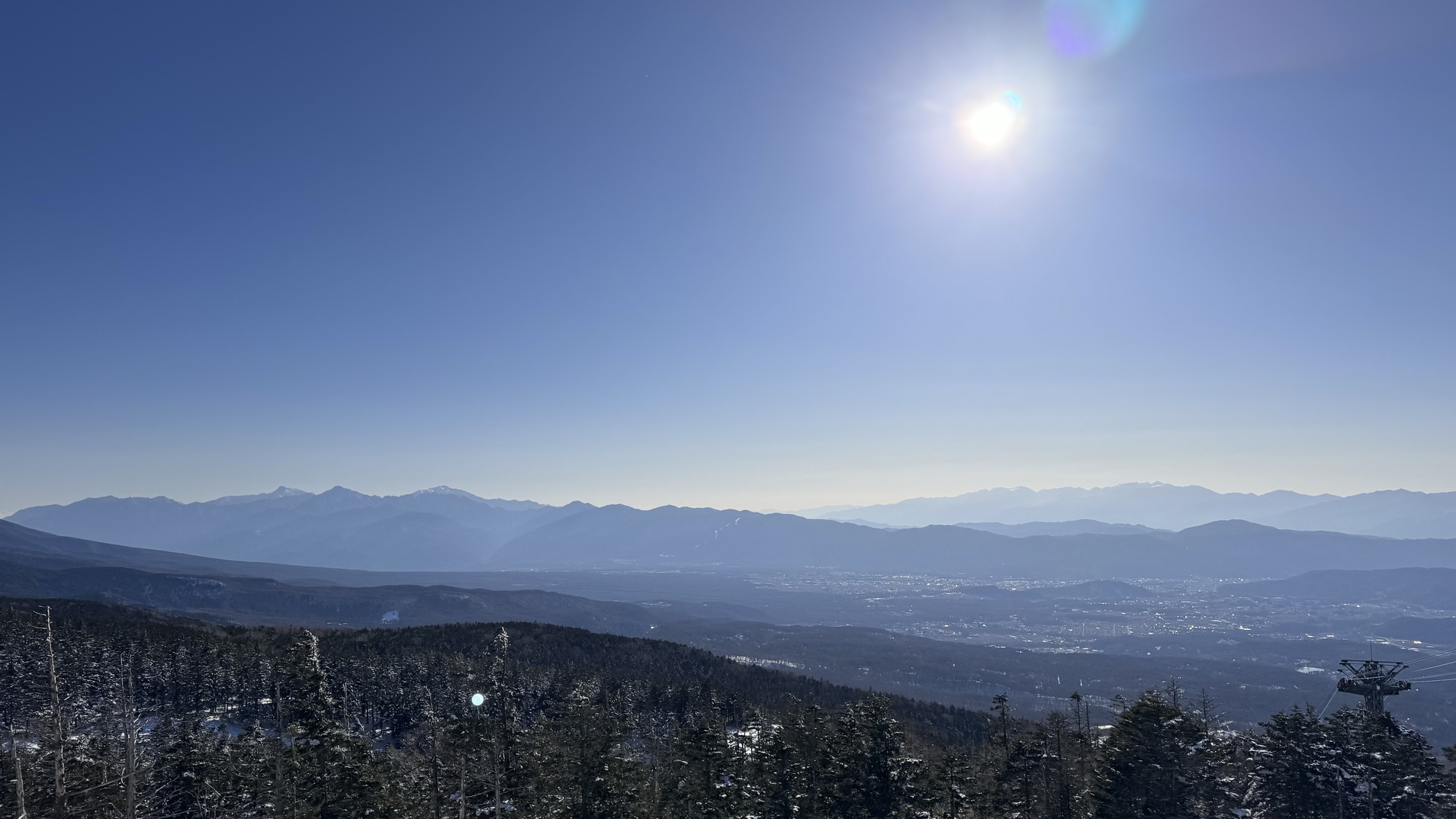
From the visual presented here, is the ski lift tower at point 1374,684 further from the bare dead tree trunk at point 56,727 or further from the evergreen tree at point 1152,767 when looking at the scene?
the bare dead tree trunk at point 56,727

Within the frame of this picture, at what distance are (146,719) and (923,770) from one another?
9802 cm

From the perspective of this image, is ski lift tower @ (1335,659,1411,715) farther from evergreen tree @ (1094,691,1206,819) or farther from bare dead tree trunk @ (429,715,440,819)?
bare dead tree trunk @ (429,715,440,819)

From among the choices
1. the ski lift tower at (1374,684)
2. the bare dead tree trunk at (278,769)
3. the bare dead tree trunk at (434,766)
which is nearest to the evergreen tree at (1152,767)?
the ski lift tower at (1374,684)

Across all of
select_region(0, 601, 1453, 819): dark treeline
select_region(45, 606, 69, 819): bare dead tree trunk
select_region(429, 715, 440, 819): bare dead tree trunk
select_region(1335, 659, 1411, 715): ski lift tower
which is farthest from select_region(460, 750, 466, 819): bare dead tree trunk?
select_region(1335, 659, 1411, 715): ski lift tower

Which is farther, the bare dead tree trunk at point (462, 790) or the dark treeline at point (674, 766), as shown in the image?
the dark treeline at point (674, 766)

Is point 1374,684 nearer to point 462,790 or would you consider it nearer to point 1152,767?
point 1152,767

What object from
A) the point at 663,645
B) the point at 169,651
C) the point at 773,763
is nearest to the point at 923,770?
the point at 773,763

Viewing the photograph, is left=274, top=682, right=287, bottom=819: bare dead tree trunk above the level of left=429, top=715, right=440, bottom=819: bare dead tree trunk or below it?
above

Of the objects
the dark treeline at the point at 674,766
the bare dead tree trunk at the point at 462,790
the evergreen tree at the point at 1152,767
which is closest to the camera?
the bare dead tree trunk at the point at 462,790

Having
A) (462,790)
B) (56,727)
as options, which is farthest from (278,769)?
(56,727)

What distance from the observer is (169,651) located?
4112 inches

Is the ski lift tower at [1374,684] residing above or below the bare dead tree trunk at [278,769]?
below

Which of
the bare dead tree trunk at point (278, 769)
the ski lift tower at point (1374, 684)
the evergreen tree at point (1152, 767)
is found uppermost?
the bare dead tree trunk at point (278, 769)

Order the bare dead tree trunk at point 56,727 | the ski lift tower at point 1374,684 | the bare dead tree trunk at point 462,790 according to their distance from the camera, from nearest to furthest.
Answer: the bare dead tree trunk at point 56,727 → the bare dead tree trunk at point 462,790 → the ski lift tower at point 1374,684
